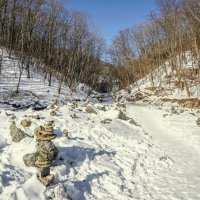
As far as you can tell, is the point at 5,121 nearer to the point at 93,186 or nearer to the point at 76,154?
the point at 76,154

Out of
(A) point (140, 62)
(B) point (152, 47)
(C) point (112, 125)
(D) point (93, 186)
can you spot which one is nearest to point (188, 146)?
(C) point (112, 125)

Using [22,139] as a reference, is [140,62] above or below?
above

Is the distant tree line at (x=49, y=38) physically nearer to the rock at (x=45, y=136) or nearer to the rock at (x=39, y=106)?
the rock at (x=39, y=106)

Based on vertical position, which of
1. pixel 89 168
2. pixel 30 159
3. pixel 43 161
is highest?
pixel 43 161

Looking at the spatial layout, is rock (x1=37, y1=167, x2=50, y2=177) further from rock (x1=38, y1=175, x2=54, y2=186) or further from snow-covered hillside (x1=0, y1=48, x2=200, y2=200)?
snow-covered hillside (x1=0, y1=48, x2=200, y2=200)

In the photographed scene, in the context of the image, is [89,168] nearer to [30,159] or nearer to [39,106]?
[30,159]

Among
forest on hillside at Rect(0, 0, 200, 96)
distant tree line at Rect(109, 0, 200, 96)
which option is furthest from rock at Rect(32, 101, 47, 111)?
distant tree line at Rect(109, 0, 200, 96)

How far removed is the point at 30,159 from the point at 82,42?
41.5 meters

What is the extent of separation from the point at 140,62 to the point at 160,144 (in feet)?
171

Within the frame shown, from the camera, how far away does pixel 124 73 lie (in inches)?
2768

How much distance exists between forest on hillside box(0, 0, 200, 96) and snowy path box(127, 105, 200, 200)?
9.64 m

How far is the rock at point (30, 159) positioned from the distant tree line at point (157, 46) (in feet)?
85.8

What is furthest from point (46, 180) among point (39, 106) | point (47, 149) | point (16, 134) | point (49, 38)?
point (49, 38)

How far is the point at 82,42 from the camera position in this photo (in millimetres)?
48438
